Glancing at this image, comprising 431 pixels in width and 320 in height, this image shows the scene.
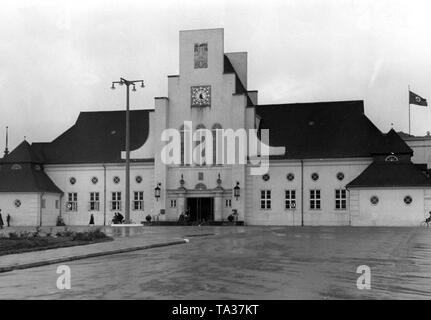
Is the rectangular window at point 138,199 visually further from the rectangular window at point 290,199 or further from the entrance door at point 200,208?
the rectangular window at point 290,199

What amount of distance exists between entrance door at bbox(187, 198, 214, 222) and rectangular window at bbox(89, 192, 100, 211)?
8.82 metres

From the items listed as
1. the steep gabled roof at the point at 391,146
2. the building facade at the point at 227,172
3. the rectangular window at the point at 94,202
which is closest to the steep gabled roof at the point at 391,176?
the building facade at the point at 227,172

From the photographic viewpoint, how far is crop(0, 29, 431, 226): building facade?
54031 mm

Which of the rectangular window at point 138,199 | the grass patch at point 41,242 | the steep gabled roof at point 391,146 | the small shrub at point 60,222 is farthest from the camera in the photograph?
the rectangular window at point 138,199

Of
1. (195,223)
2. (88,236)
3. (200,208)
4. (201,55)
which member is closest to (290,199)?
(200,208)

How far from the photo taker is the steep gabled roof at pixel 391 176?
172 feet

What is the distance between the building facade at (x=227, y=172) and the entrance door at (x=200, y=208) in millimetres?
94

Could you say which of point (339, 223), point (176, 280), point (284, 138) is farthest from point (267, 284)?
point (284, 138)

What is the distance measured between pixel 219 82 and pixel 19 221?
2135cm

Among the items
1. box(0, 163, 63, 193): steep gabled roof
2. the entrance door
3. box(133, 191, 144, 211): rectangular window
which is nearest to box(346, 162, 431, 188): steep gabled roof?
the entrance door

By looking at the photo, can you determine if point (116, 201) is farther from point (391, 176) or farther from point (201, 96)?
point (391, 176)

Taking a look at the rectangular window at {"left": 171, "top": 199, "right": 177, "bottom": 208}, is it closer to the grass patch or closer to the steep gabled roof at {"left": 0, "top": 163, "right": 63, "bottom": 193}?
the steep gabled roof at {"left": 0, "top": 163, "right": 63, "bottom": 193}

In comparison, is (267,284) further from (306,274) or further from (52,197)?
(52,197)

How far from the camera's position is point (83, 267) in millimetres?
18375
